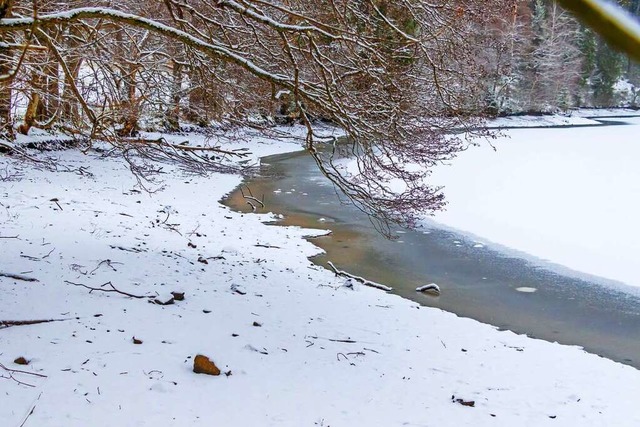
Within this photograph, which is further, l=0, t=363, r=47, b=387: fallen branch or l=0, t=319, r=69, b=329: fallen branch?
l=0, t=319, r=69, b=329: fallen branch

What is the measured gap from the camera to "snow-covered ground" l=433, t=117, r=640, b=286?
12.9 m

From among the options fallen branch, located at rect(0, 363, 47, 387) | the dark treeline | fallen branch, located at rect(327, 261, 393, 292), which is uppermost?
the dark treeline

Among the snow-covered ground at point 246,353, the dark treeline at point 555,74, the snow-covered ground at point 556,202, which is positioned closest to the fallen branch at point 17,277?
the snow-covered ground at point 246,353

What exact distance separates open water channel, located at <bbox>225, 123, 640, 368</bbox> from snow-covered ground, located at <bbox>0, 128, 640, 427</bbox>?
2.48ft

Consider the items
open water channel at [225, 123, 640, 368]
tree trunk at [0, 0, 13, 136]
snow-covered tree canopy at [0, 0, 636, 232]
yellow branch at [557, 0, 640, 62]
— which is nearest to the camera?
yellow branch at [557, 0, 640, 62]

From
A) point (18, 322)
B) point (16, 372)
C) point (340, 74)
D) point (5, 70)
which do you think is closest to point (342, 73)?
point (340, 74)

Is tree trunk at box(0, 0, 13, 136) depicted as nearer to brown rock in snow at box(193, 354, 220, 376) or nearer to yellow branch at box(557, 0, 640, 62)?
brown rock in snow at box(193, 354, 220, 376)

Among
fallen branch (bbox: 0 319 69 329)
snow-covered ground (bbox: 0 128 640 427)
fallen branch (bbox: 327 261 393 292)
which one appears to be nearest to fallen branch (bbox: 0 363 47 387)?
snow-covered ground (bbox: 0 128 640 427)

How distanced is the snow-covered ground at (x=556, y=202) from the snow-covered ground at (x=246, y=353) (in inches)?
200

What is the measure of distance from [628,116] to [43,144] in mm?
47704

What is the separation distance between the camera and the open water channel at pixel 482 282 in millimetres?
8680

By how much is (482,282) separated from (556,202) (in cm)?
812

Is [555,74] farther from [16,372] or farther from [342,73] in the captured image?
[16,372]

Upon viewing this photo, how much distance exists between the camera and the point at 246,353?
6305 mm
